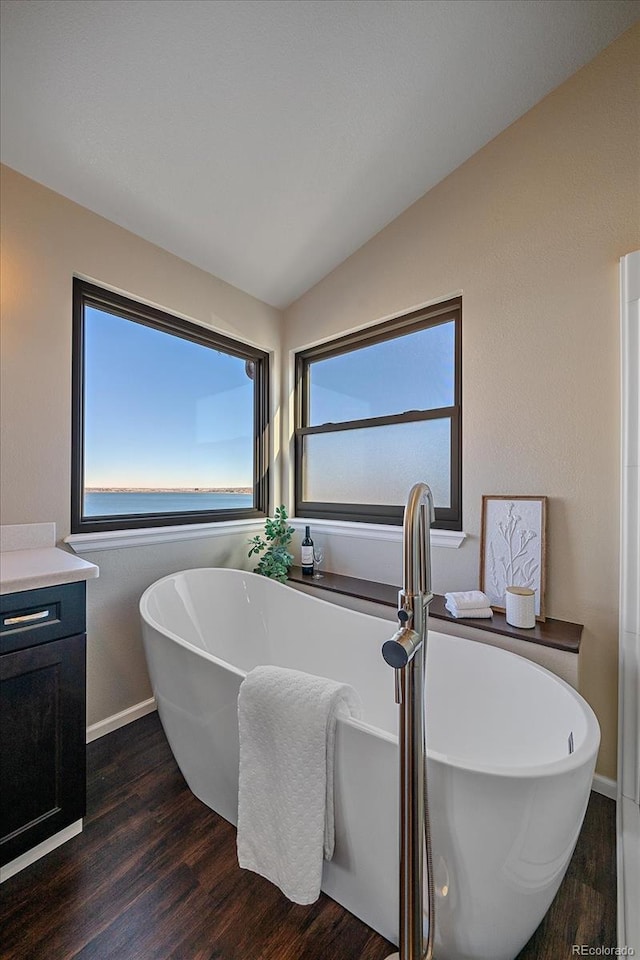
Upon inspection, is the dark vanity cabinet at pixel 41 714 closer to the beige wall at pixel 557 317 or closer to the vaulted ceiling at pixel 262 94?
the beige wall at pixel 557 317

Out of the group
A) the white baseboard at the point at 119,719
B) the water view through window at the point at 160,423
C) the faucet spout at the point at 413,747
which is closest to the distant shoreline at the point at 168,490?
the water view through window at the point at 160,423

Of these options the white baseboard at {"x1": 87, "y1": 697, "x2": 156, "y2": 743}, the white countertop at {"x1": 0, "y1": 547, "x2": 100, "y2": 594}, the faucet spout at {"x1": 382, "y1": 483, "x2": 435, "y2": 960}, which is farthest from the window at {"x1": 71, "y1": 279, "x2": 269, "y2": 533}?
the faucet spout at {"x1": 382, "y1": 483, "x2": 435, "y2": 960}

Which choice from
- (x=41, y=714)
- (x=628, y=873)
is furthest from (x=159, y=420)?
(x=628, y=873)

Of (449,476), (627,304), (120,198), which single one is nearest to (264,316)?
(120,198)

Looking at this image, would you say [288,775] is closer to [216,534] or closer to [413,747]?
[413,747]

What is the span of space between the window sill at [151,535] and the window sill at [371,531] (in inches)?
16.3

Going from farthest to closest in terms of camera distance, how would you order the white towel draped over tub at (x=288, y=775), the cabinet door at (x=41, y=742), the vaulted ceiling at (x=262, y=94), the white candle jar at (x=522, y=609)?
the white candle jar at (x=522, y=609) < the vaulted ceiling at (x=262, y=94) < the cabinet door at (x=41, y=742) < the white towel draped over tub at (x=288, y=775)

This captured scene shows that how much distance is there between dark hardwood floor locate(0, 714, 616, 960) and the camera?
101cm

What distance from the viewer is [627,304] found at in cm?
147

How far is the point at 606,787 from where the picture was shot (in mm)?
1520

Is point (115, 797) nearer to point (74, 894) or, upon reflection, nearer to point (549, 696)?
point (74, 894)

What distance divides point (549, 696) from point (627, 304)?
1407mm

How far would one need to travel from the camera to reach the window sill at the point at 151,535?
1813 millimetres

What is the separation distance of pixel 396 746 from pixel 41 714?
1.09 m
